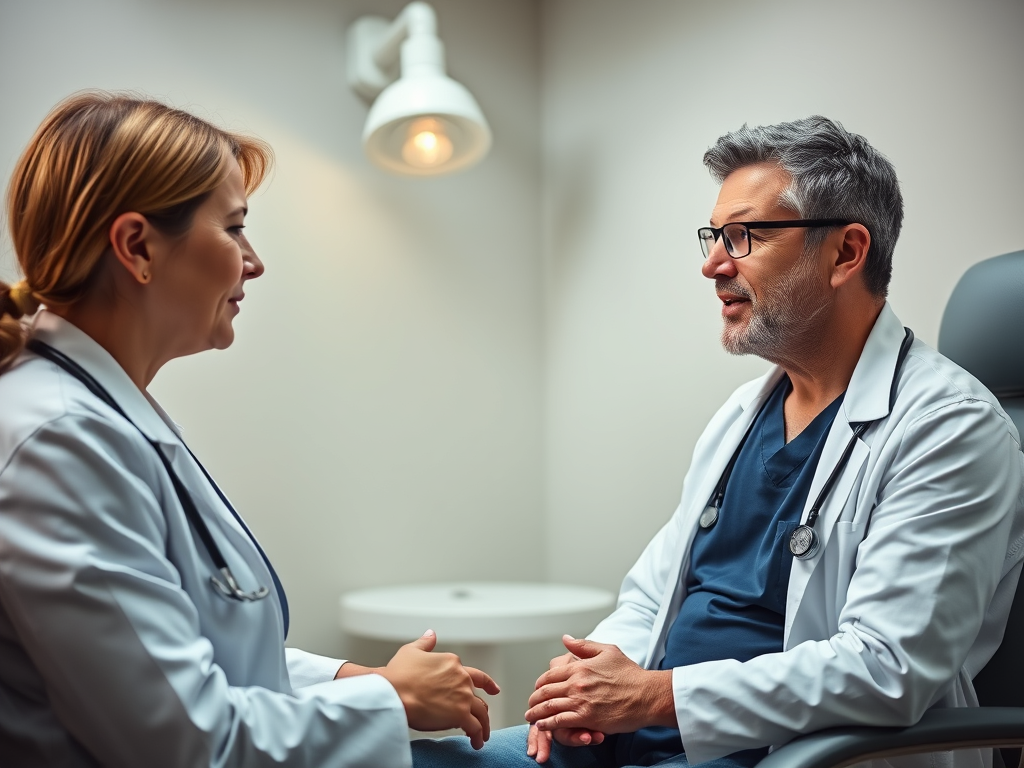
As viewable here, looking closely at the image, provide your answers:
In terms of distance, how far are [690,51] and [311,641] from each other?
1941mm

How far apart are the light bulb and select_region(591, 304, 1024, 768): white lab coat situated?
1.39m

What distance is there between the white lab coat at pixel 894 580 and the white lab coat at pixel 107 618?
0.51m

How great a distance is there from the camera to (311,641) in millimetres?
2541

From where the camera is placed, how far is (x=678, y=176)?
2529mm

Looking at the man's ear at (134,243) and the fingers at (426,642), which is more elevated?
the man's ear at (134,243)

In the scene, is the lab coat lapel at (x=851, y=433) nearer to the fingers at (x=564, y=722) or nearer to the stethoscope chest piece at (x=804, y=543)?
the stethoscope chest piece at (x=804, y=543)

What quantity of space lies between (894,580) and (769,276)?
0.56 metres

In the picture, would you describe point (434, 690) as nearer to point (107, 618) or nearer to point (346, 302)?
point (107, 618)

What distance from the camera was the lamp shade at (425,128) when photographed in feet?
7.54

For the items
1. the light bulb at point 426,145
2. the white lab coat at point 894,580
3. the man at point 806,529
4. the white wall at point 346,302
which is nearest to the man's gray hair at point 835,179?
the man at point 806,529

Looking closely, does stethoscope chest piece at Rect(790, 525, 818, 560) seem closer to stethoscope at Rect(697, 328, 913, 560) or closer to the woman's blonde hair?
stethoscope at Rect(697, 328, 913, 560)

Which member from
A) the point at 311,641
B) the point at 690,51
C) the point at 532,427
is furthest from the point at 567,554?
the point at 690,51

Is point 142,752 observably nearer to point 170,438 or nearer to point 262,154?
point 170,438

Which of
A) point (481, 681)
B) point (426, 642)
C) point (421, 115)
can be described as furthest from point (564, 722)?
point (421, 115)
